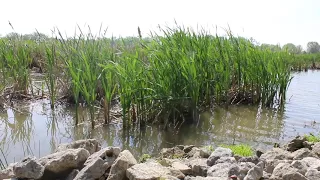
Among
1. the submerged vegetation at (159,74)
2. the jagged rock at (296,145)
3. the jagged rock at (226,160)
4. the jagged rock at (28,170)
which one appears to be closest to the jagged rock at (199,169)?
the jagged rock at (226,160)

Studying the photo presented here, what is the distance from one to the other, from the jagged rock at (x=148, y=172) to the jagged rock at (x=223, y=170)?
242 millimetres

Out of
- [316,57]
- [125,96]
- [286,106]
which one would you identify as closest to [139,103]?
[125,96]

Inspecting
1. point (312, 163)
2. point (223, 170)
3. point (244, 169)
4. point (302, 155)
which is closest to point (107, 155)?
point (223, 170)

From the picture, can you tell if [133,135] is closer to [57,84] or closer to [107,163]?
[107,163]

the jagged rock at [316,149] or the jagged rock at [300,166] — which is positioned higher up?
the jagged rock at [300,166]

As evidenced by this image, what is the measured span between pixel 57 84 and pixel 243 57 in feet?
11.4

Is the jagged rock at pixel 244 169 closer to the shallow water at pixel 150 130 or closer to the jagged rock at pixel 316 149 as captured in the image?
the jagged rock at pixel 316 149

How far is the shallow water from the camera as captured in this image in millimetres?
4430

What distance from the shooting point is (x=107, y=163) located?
2.70m

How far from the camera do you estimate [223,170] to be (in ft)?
8.93

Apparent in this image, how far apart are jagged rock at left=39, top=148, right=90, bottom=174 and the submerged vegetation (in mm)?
1830

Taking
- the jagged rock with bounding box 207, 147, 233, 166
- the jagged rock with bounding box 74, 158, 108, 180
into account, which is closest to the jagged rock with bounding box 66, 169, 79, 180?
the jagged rock with bounding box 74, 158, 108, 180

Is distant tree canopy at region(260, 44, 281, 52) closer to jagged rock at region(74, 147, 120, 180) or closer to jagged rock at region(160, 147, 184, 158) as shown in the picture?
jagged rock at region(160, 147, 184, 158)

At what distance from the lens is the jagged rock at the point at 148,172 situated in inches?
98.3
